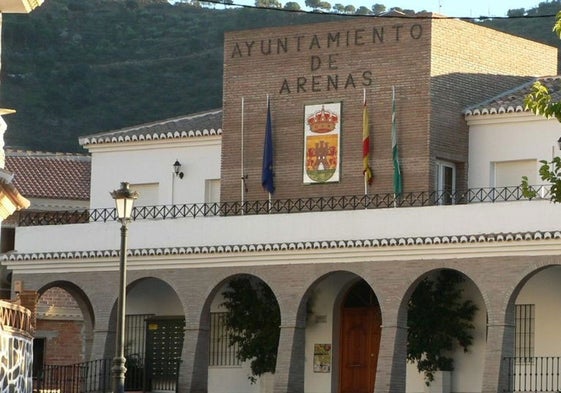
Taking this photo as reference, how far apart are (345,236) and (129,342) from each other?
867cm

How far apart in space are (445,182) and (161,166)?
27.0 feet

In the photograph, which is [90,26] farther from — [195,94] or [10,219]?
[10,219]

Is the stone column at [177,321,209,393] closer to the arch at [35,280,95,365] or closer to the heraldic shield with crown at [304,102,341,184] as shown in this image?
the heraldic shield with crown at [304,102,341,184]

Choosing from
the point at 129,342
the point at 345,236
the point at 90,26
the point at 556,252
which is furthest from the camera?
the point at 90,26

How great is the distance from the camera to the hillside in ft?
291

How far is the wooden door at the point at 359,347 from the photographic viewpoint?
4256 centimetres

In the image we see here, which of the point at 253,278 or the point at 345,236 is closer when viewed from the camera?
the point at 345,236

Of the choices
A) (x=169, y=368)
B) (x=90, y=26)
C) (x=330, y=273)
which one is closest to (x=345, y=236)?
(x=330, y=273)

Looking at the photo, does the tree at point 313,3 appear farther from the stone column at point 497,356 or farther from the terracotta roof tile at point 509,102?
the stone column at point 497,356

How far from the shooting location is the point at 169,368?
44.9 metres

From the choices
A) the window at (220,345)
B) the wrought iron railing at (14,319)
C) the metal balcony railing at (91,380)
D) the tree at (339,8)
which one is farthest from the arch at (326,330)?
the tree at (339,8)

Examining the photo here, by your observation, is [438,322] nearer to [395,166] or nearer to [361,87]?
[395,166]

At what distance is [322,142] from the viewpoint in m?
42.6

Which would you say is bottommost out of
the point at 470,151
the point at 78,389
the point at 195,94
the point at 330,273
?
the point at 78,389
